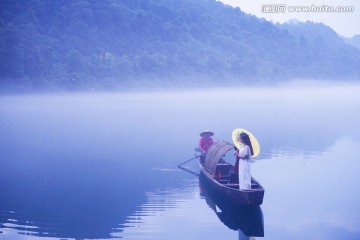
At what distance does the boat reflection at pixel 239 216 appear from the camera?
904cm

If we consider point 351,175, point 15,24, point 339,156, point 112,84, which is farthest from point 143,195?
point 15,24

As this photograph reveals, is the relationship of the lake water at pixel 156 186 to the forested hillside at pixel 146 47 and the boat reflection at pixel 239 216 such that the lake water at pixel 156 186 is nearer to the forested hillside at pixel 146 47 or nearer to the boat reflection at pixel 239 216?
the boat reflection at pixel 239 216

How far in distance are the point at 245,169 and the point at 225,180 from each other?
2.30 m

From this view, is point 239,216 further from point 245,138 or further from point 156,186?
point 156,186

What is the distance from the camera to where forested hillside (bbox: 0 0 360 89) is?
190ft

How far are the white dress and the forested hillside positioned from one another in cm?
5009

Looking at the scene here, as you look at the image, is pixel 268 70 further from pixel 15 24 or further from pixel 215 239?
pixel 215 239

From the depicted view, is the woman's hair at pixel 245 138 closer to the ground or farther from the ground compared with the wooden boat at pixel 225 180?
farther from the ground

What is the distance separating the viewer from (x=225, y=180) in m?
11.5

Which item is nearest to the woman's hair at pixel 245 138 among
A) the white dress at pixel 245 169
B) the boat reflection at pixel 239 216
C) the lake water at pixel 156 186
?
the white dress at pixel 245 169

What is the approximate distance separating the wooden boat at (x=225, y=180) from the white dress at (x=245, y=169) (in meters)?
0.26

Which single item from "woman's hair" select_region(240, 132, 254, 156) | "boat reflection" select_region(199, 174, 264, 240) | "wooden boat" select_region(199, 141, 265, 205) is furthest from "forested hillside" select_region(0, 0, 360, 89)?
"woman's hair" select_region(240, 132, 254, 156)

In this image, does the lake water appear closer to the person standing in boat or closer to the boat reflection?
the boat reflection

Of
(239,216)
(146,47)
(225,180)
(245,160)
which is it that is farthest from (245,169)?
(146,47)
